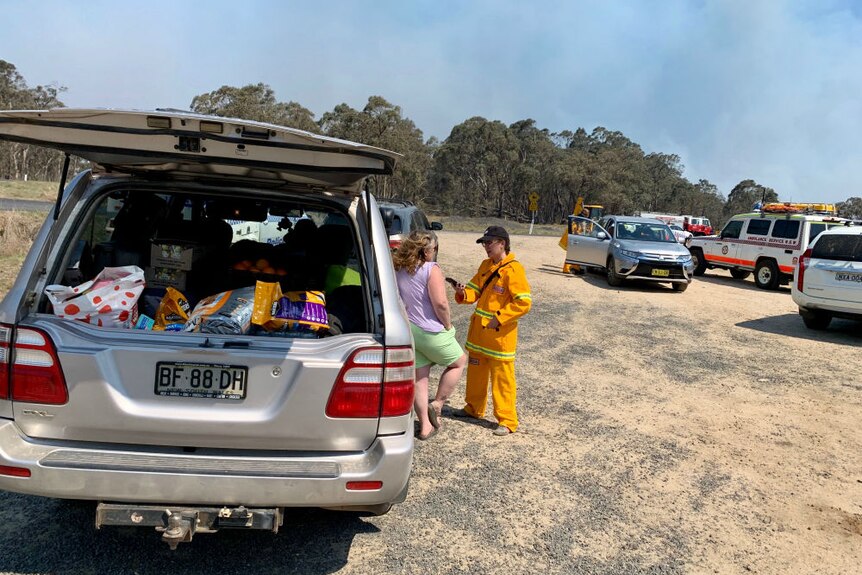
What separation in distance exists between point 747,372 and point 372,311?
6.33 meters

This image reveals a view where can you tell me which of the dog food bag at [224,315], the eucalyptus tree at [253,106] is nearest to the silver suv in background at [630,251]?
the dog food bag at [224,315]

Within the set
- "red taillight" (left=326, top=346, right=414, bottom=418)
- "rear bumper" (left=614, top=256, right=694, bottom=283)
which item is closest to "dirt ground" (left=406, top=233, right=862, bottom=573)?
"red taillight" (left=326, top=346, right=414, bottom=418)

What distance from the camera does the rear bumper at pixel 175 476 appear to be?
2555 mm

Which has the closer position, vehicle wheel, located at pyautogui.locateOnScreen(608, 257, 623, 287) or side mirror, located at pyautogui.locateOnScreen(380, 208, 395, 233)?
side mirror, located at pyautogui.locateOnScreen(380, 208, 395, 233)

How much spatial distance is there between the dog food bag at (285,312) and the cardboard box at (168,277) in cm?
87

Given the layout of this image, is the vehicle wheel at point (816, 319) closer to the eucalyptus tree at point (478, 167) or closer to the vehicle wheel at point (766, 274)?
the vehicle wheel at point (766, 274)

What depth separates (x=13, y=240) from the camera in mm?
12336

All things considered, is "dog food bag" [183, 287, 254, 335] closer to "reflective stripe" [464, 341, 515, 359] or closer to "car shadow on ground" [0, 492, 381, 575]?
"car shadow on ground" [0, 492, 381, 575]

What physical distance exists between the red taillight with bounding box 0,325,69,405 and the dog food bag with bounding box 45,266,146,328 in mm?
269

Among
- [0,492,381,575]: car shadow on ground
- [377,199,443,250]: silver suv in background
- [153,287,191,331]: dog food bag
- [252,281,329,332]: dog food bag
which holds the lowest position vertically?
[0,492,381,575]: car shadow on ground

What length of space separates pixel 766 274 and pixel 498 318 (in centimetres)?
1453

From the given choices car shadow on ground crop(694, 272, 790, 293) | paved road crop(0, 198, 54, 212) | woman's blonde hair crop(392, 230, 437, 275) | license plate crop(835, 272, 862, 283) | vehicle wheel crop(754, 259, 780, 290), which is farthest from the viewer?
paved road crop(0, 198, 54, 212)

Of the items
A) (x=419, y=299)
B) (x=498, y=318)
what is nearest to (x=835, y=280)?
(x=498, y=318)

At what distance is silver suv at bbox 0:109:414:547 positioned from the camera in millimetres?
2570
